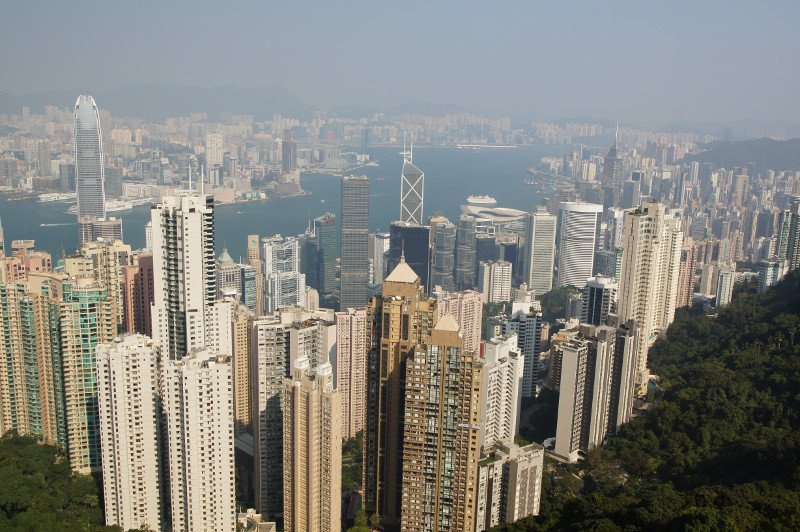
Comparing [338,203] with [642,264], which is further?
[338,203]

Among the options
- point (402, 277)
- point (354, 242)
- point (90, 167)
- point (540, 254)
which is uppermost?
point (402, 277)

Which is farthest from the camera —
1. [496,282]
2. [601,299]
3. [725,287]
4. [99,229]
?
[99,229]

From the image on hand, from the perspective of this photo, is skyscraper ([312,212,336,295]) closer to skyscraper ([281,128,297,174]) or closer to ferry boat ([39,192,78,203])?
ferry boat ([39,192,78,203])

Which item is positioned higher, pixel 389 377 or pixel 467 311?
pixel 389 377

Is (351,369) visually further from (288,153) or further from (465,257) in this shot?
(288,153)

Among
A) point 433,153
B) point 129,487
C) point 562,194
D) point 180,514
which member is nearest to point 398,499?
point 180,514

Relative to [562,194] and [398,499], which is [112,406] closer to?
[398,499]

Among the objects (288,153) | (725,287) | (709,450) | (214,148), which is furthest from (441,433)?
(288,153)
